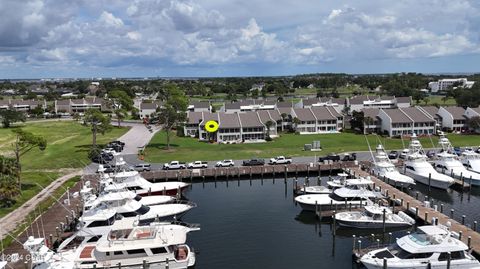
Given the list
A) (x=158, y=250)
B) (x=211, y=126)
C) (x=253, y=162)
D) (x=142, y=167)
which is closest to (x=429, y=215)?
(x=158, y=250)

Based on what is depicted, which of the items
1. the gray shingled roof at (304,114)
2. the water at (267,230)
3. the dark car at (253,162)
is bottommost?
the water at (267,230)

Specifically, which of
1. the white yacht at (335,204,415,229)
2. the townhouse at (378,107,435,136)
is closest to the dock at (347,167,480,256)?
the white yacht at (335,204,415,229)

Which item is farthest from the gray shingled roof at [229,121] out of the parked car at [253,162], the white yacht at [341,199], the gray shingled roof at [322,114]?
the white yacht at [341,199]

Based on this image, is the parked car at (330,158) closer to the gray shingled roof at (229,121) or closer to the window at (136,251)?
the gray shingled roof at (229,121)

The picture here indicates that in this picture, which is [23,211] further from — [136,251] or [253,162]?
[253,162]

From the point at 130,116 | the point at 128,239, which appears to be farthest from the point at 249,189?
the point at 130,116

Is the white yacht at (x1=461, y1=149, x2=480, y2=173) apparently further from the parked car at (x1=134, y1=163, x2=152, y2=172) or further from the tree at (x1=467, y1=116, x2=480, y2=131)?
the parked car at (x1=134, y1=163, x2=152, y2=172)
